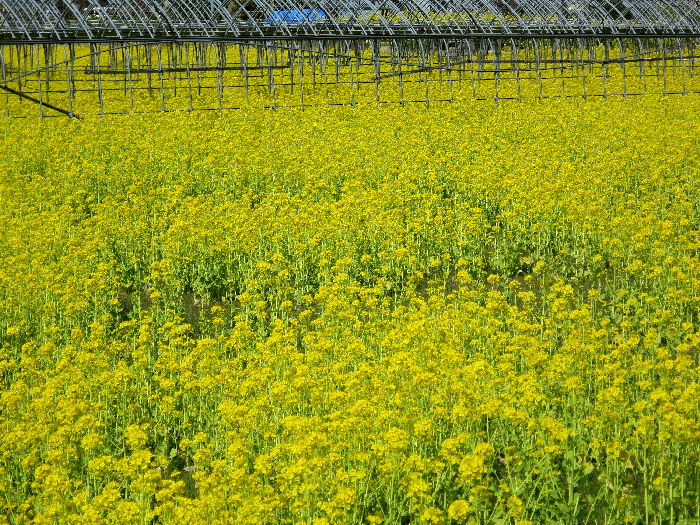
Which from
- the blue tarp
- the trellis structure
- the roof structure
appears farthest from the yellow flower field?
the blue tarp

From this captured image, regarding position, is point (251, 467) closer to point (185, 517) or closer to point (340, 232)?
point (185, 517)

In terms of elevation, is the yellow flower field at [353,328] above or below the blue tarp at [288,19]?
below

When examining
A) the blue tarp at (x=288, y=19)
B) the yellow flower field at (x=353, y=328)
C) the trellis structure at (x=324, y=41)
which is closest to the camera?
the yellow flower field at (x=353, y=328)

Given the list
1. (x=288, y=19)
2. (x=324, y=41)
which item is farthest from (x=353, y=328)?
(x=324, y=41)

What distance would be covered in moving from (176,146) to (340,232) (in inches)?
244

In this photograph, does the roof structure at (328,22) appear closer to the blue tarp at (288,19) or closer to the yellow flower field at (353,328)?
the blue tarp at (288,19)

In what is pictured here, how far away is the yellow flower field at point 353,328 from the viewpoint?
481 cm

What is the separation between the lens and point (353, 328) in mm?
7566

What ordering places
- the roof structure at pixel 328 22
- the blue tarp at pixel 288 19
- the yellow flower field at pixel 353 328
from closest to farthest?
the yellow flower field at pixel 353 328 < the roof structure at pixel 328 22 < the blue tarp at pixel 288 19

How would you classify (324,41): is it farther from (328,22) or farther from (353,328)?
(353,328)

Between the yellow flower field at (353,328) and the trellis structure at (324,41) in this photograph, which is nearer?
the yellow flower field at (353,328)

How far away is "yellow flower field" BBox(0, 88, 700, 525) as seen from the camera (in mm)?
4809

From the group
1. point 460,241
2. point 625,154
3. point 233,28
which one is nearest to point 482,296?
point 460,241

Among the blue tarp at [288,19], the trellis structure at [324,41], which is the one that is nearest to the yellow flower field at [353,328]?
the trellis structure at [324,41]
